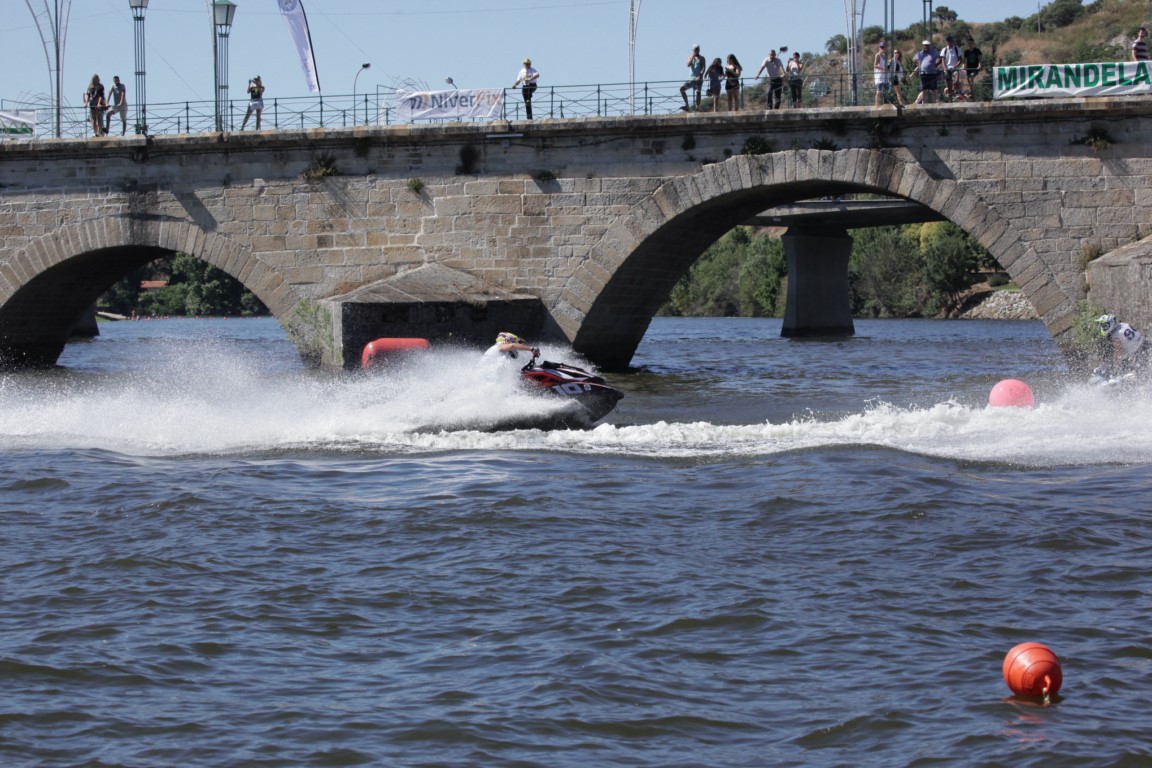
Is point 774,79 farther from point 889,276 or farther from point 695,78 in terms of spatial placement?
point 889,276

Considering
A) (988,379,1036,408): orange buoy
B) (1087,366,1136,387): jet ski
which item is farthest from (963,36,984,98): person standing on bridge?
(988,379,1036,408): orange buoy

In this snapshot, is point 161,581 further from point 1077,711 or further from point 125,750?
point 1077,711

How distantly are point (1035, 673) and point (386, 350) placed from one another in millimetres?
16421

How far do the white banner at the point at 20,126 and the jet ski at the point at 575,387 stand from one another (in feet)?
61.8

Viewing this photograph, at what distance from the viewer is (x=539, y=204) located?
2820cm

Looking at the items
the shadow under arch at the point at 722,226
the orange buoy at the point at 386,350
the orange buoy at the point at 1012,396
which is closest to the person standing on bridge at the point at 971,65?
the shadow under arch at the point at 722,226

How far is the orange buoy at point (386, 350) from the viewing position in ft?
74.2

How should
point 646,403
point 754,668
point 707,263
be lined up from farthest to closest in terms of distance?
point 707,263, point 646,403, point 754,668

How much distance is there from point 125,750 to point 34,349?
30.7 metres

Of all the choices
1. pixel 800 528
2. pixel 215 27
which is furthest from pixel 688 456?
pixel 215 27

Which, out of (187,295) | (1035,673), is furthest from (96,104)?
(187,295)

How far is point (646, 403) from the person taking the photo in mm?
→ 23547

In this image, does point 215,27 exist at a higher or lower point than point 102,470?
higher

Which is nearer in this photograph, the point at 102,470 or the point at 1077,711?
the point at 1077,711
